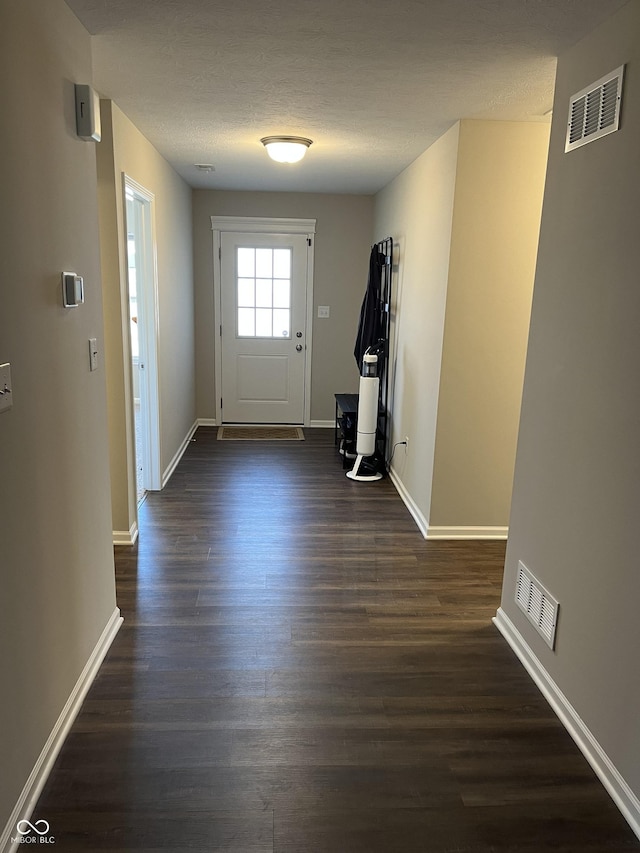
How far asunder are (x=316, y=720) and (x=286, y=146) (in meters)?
3.11

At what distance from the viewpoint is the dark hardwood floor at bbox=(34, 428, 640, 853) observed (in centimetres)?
174

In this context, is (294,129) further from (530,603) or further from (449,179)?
(530,603)

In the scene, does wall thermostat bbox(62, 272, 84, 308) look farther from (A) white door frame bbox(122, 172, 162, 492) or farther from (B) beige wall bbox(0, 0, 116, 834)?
(A) white door frame bbox(122, 172, 162, 492)

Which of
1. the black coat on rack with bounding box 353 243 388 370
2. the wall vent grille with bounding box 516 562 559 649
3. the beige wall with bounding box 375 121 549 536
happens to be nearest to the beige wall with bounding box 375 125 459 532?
the beige wall with bounding box 375 121 549 536

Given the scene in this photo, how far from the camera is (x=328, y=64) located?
243 cm

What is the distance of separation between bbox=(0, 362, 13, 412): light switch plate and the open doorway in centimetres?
210

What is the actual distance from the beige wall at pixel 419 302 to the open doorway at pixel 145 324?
1.78 meters

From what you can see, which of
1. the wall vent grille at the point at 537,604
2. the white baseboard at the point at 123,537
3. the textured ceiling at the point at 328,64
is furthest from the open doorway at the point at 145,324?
the wall vent grille at the point at 537,604

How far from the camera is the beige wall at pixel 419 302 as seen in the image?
3578 mm

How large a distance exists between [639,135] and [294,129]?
2142 millimetres

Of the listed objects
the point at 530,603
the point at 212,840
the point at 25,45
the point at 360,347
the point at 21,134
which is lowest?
the point at 212,840

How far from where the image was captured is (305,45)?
2242 mm

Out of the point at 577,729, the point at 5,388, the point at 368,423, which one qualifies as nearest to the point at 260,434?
the point at 368,423

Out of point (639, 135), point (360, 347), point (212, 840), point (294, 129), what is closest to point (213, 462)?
point (360, 347)
